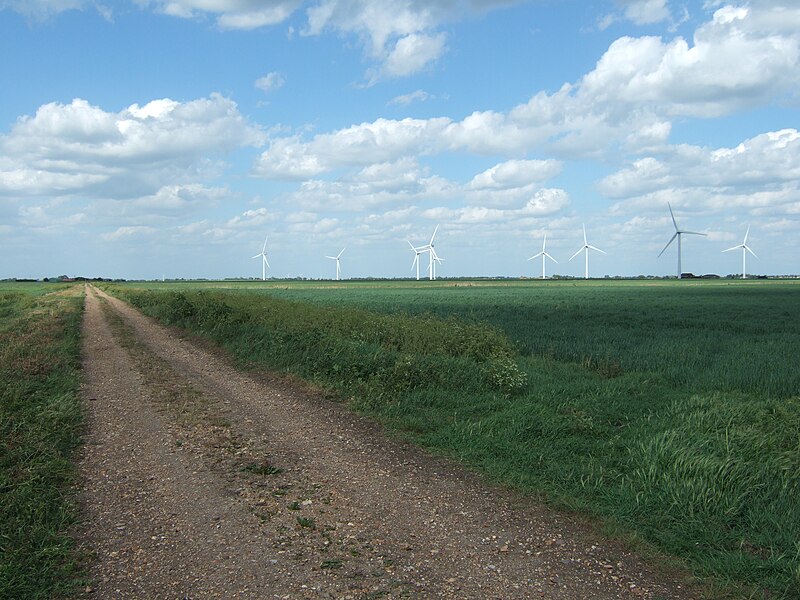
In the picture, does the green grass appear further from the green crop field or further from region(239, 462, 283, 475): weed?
the green crop field

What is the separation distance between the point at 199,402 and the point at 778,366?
1347cm

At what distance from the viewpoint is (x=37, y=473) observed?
7766 mm

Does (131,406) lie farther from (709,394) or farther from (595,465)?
(709,394)

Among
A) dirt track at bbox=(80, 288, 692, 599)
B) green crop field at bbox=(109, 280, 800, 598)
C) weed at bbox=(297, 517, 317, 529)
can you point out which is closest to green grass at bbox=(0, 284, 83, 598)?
dirt track at bbox=(80, 288, 692, 599)

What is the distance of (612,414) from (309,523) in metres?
6.51

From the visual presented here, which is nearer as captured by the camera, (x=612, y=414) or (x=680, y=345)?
(x=612, y=414)

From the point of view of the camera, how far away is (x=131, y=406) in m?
11.9

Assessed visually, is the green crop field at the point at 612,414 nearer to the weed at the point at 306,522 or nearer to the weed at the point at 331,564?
the weed at the point at 306,522

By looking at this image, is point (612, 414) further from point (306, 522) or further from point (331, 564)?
point (331, 564)

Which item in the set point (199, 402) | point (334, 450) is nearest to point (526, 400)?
point (334, 450)

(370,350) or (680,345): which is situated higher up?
(370,350)

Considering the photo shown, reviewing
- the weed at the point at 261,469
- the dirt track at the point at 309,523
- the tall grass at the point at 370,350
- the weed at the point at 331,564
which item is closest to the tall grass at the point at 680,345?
the tall grass at the point at 370,350

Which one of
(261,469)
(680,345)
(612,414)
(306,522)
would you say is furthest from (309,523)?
(680,345)

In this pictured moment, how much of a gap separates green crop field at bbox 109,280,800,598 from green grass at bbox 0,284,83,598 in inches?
189
